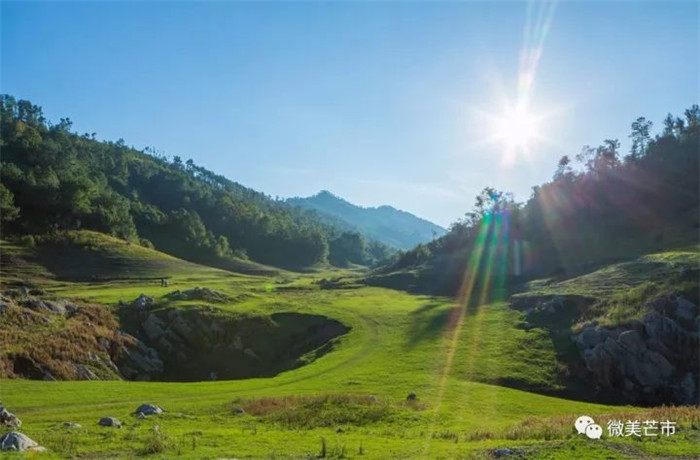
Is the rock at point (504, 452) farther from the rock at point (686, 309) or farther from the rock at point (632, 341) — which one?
the rock at point (686, 309)

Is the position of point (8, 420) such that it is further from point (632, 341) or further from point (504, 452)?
point (632, 341)

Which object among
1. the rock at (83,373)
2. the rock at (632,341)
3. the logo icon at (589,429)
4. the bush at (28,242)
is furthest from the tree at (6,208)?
the logo icon at (589,429)

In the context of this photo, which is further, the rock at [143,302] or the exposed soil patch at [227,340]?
the rock at [143,302]

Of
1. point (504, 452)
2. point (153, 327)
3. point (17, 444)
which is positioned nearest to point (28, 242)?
point (153, 327)

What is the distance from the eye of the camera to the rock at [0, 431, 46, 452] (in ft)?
72.9

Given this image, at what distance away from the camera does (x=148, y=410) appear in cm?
3338

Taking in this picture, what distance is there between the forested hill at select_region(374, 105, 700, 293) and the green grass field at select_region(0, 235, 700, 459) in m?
47.4

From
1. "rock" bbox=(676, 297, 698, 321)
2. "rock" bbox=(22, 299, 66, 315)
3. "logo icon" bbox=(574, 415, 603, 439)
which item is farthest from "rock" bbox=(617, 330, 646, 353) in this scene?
"rock" bbox=(22, 299, 66, 315)

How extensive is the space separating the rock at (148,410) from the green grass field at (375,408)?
63 cm

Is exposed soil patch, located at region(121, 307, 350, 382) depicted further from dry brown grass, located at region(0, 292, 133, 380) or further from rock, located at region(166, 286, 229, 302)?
rock, located at region(166, 286, 229, 302)

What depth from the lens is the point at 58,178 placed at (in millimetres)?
167000

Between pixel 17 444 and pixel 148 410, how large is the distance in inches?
443

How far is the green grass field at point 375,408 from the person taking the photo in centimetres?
2486

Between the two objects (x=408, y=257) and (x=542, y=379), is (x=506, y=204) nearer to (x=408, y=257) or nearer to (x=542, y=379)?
(x=408, y=257)
